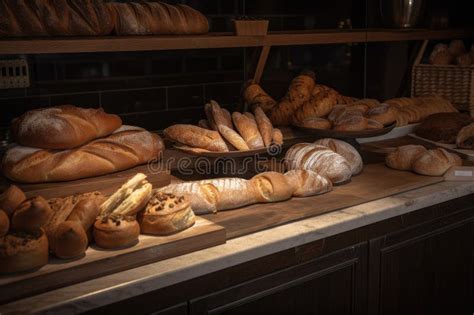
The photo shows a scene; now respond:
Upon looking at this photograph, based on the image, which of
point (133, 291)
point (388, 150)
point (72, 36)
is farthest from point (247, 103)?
point (133, 291)

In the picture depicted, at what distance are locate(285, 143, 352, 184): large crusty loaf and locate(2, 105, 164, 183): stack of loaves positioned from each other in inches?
20.8

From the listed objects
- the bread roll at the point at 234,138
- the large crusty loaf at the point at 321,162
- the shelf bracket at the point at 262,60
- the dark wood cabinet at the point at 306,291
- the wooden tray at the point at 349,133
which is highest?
the shelf bracket at the point at 262,60

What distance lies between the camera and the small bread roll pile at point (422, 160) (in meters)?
2.12

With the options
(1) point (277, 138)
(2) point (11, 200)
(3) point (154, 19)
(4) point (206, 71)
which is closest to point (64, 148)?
(2) point (11, 200)

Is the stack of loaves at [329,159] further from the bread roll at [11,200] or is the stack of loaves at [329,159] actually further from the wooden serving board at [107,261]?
the bread roll at [11,200]

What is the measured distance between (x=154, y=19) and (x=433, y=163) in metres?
1.04

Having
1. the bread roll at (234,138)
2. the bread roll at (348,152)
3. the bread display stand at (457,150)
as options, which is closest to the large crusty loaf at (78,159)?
the bread roll at (234,138)

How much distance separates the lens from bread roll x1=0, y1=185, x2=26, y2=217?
56.7 inches

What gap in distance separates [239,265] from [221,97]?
155 cm

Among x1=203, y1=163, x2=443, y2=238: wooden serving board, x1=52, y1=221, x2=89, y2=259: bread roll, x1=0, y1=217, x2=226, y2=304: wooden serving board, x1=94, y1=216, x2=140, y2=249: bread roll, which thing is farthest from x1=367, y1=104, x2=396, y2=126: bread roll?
x1=52, y1=221, x2=89, y2=259: bread roll

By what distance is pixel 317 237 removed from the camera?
167 centimetres

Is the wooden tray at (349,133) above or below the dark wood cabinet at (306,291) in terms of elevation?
Result: above

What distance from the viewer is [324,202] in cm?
183

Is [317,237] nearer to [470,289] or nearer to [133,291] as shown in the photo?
[133,291]
